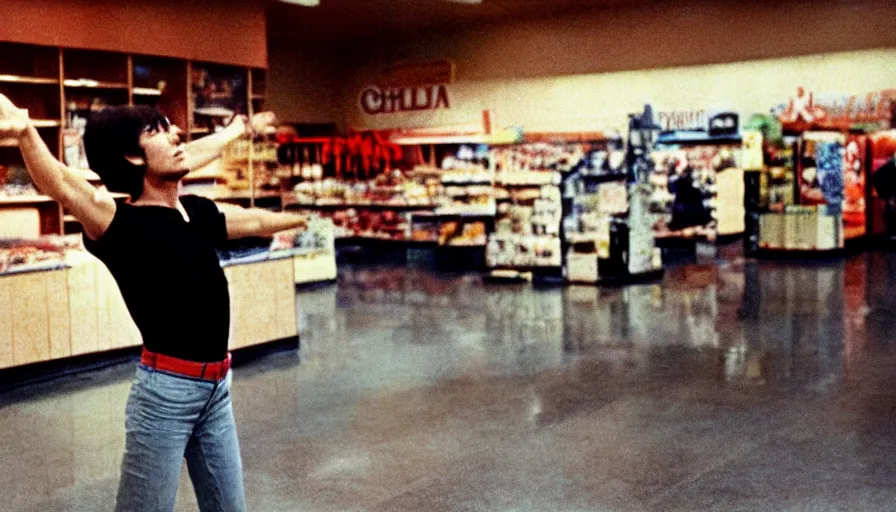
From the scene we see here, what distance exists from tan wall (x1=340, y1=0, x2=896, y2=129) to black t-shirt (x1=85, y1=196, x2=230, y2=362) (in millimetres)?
14612

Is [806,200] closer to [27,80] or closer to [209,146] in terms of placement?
[27,80]

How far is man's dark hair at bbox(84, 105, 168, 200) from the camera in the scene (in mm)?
2719

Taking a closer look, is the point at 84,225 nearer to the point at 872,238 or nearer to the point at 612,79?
the point at 612,79

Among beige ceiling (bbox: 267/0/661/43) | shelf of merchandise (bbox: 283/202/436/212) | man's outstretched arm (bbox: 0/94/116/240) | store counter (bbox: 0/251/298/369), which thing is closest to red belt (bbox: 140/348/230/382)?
man's outstretched arm (bbox: 0/94/116/240)

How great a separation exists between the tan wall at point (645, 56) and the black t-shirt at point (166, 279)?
1461 centimetres

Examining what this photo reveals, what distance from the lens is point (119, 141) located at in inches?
107

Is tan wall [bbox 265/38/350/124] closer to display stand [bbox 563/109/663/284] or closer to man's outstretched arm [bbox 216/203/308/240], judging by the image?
display stand [bbox 563/109/663/284]

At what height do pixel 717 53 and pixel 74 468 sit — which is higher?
pixel 717 53

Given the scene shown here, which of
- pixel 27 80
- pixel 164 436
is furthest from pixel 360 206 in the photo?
pixel 164 436

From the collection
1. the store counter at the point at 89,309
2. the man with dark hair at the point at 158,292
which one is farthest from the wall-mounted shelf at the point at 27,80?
the man with dark hair at the point at 158,292

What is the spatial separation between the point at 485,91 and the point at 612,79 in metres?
2.50

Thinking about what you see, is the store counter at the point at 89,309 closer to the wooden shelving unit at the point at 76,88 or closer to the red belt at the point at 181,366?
the wooden shelving unit at the point at 76,88

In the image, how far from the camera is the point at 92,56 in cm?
1129

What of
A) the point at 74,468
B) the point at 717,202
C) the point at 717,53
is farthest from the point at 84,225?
the point at 717,202
